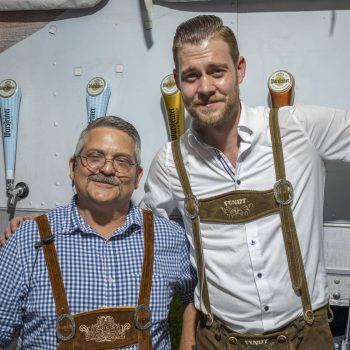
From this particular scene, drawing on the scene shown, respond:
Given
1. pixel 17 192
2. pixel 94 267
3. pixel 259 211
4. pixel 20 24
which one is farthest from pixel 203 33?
pixel 17 192

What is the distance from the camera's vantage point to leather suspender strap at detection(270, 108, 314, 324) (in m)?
1.90

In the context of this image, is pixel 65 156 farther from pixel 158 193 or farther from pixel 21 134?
pixel 158 193

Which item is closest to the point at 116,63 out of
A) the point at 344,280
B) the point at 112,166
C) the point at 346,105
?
the point at 112,166

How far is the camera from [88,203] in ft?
6.20

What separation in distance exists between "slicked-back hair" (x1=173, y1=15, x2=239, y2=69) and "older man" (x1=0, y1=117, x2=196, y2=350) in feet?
1.24

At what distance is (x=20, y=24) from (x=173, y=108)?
0.89 metres

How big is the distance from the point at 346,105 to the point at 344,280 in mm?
731

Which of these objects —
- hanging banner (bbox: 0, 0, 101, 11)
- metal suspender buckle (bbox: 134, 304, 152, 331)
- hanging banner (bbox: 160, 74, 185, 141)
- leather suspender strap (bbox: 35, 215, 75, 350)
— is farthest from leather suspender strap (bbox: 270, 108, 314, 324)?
hanging banner (bbox: 0, 0, 101, 11)

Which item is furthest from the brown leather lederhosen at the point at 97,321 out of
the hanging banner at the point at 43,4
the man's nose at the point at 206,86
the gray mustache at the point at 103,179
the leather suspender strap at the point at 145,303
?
the hanging banner at the point at 43,4

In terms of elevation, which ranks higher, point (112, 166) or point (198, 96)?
point (198, 96)

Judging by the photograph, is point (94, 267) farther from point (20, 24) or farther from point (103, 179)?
point (20, 24)

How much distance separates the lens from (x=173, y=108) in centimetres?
250

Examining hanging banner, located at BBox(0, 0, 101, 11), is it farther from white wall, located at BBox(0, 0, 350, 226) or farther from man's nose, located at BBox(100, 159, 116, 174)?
man's nose, located at BBox(100, 159, 116, 174)

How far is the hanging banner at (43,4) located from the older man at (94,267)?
2.99 ft
